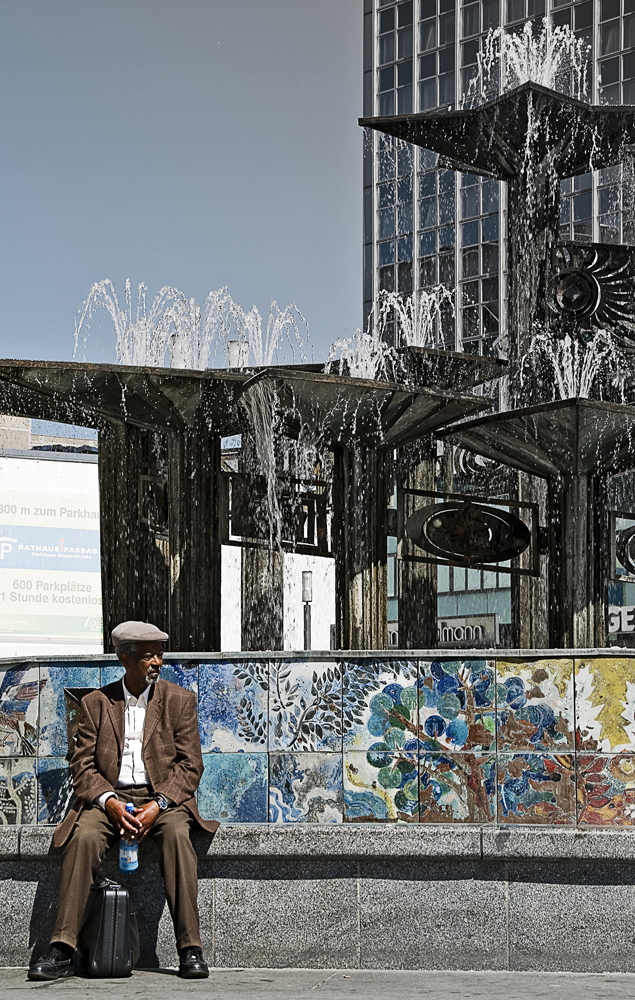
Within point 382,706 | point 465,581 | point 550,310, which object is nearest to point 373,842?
point 382,706

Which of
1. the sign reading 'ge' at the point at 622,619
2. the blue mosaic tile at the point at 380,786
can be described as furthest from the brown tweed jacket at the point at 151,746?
the sign reading 'ge' at the point at 622,619

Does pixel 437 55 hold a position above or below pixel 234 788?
→ above

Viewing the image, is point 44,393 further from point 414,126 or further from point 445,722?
point 414,126

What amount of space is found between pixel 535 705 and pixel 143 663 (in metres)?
1.94

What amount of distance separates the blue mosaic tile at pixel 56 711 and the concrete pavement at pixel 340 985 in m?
1.09

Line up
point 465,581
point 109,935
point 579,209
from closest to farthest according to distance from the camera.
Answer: point 109,935 < point 465,581 < point 579,209

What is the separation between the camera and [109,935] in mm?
6410

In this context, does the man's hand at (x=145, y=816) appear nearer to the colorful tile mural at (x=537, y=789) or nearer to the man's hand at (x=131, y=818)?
Result: the man's hand at (x=131, y=818)

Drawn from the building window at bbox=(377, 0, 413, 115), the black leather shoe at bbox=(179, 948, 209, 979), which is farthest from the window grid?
the black leather shoe at bbox=(179, 948, 209, 979)

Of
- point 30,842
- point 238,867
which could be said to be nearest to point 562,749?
point 238,867

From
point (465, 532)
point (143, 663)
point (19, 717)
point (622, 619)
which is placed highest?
point (465, 532)

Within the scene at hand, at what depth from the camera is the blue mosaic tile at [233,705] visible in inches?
283

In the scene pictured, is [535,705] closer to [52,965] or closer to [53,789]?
[53,789]

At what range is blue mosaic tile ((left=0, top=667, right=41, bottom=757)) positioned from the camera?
23.5 ft
